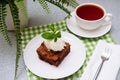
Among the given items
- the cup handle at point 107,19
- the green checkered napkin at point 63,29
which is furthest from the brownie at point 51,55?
the cup handle at point 107,19

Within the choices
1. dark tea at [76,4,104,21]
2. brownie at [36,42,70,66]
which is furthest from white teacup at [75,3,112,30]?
brownie at [36,42,70,66]

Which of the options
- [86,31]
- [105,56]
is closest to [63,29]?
[86,31]

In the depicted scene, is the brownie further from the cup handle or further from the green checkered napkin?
the cup handle

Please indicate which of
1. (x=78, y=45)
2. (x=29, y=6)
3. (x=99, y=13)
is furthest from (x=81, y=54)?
(x=29, y=6)

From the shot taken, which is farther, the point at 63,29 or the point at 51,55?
the point at 63,29

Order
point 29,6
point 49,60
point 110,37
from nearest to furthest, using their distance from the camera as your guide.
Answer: point 49,60 < point 110,37 < point 29,6

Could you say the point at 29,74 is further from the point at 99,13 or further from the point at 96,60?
the point at 99,13

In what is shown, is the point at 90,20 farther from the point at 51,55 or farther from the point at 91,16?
the point at 51,55
